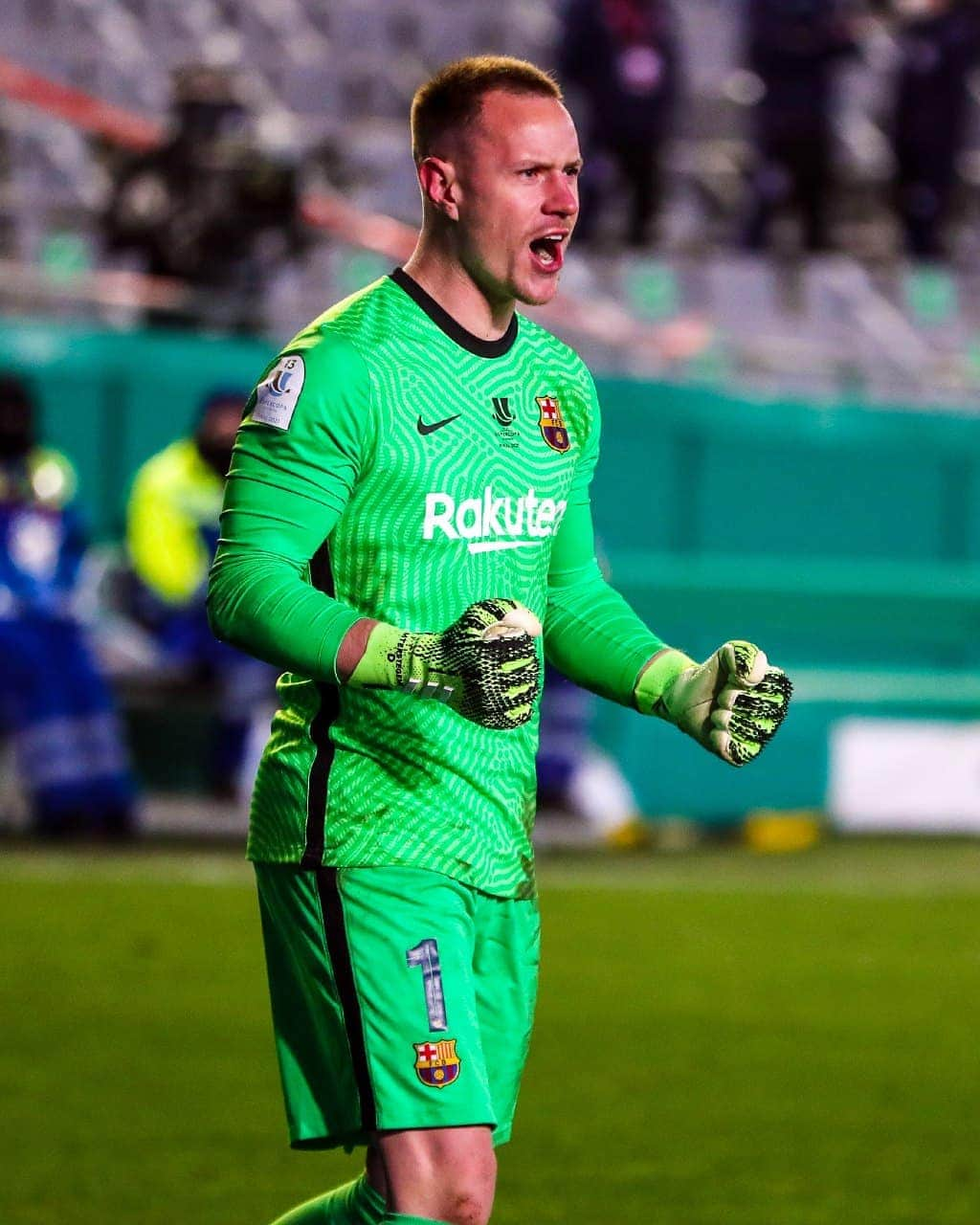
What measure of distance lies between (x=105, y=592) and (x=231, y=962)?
431cm

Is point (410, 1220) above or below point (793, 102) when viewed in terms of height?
below

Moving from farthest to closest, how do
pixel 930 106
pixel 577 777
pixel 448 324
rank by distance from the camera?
pixel 930 106
pixel 577 777
pixel 448 324

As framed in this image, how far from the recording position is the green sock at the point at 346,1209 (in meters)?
3.33

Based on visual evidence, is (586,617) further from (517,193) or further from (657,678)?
A: (517,193)

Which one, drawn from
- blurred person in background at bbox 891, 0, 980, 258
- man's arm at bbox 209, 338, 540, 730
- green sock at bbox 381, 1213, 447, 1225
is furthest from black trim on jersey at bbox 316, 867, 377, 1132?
blurred person in background at bbox 891, 0, 980, 258

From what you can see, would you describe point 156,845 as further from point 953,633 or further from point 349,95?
point 349,95

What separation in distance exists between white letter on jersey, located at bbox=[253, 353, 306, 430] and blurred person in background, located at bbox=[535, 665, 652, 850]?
795 centimetres

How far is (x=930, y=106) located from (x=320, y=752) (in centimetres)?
1268

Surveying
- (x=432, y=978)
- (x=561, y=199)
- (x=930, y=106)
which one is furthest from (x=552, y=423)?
(x=930, y=106)

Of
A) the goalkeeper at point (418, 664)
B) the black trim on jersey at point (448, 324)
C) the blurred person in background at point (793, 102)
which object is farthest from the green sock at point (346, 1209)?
the blurred person in background at point (793, 102)

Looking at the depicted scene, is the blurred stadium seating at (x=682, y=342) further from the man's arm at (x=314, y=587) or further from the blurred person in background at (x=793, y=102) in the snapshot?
the man's arm at (x=314, y=587)

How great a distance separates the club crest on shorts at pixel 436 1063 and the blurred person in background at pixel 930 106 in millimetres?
12705

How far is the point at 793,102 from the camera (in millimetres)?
15172

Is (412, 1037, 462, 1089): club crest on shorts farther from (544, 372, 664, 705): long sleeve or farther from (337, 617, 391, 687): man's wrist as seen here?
(544, 372, 664, 705): long sleeve
